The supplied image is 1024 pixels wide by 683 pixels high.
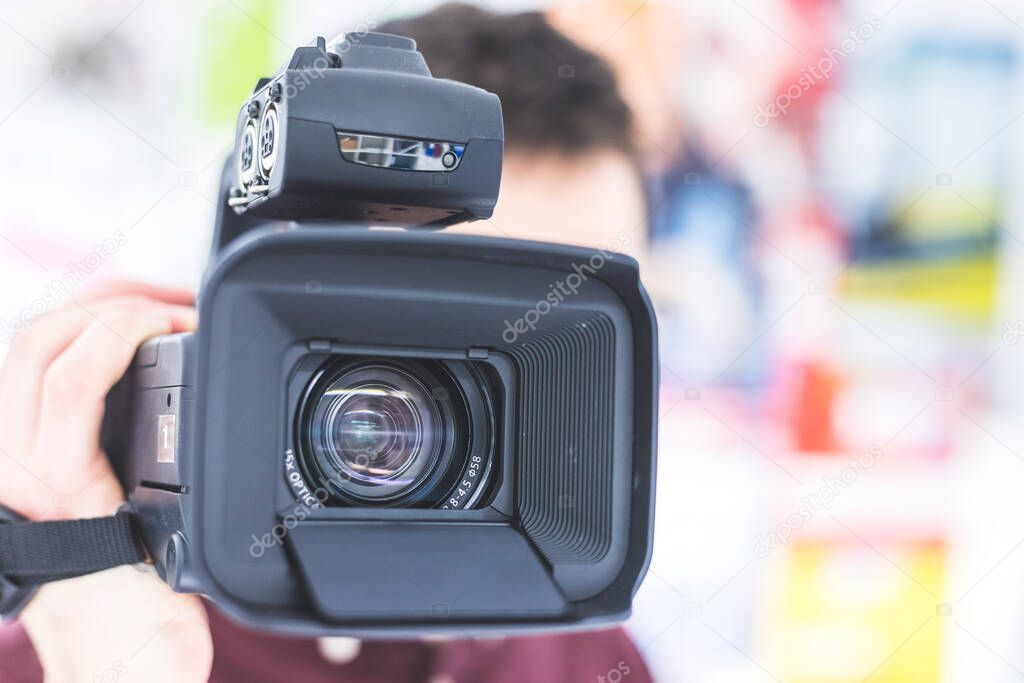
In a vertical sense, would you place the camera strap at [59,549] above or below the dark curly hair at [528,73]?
below

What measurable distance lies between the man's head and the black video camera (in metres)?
0.78

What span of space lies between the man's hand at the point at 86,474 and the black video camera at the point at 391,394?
0.11 m

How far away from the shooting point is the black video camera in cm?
58

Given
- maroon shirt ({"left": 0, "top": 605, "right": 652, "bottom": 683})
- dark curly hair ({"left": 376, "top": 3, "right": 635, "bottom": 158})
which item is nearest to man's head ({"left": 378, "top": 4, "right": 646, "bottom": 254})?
dark curly hair ({"left": 376, "top": 3, "right": 635, "bottom": 158})

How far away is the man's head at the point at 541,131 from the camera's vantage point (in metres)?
1.49

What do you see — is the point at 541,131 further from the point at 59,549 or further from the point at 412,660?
the point at 59,549

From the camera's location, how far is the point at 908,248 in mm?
2062

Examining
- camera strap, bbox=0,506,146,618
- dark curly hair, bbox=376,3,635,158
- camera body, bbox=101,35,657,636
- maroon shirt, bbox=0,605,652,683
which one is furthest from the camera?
dark curly hair, bbox=376,3,635,158

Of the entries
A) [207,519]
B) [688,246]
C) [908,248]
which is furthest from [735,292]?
[207,519]

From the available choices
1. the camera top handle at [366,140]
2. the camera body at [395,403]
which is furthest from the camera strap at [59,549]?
the camera top handle at [366,140]

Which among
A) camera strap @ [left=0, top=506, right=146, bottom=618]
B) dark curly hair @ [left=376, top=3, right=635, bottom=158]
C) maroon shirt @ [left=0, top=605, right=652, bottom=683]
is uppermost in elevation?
dark curly hair @ [left=376, top=3, right=635, bottom=158]

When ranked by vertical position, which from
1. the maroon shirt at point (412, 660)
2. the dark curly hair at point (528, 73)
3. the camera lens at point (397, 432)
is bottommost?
the maroon shirt at point (412, 660)

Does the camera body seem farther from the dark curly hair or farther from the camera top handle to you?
the dark curly hair

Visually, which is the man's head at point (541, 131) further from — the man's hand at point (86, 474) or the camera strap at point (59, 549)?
the camera strap at point (59, 549)
